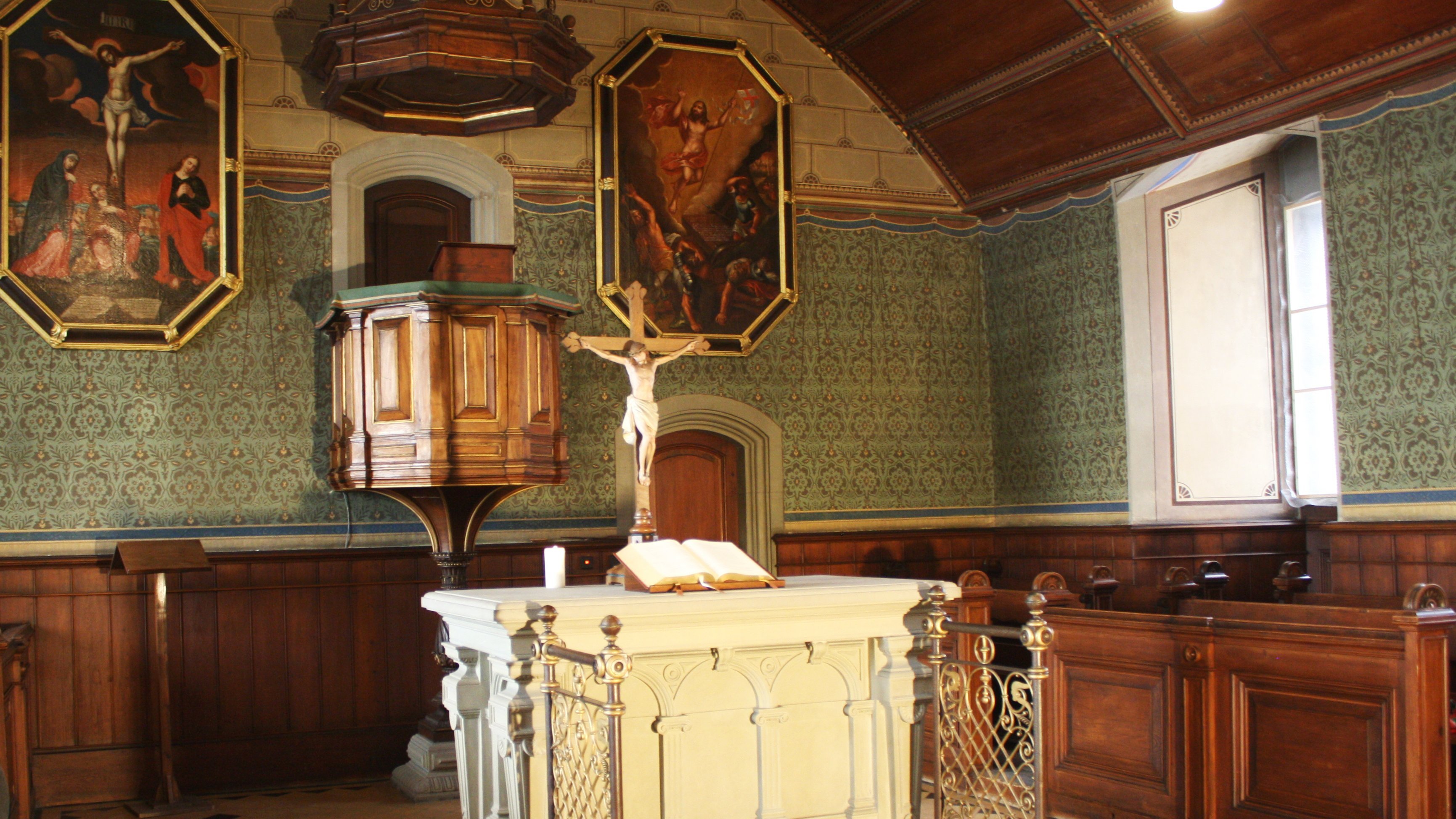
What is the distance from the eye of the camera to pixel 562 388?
9.12m

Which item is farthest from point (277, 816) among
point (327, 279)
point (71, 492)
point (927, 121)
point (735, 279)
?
point (927, 121)

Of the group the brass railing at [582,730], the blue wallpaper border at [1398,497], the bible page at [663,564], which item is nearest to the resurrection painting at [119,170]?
the bible page at [663,564]

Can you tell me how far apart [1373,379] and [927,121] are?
3.98 metres

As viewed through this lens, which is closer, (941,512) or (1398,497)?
(1398,497)

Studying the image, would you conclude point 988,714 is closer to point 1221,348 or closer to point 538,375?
point 538,375

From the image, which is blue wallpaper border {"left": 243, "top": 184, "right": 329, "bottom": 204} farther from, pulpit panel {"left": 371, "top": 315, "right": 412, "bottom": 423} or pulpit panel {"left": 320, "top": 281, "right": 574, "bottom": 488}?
pulpit panel {"left": 371, "top": 315, "right": 412, "bottom": 423}

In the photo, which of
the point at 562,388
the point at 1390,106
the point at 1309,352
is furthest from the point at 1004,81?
the point at 562,388

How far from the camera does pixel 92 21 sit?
8.20 m

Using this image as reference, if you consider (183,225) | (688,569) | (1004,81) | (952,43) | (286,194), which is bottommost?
(688,569)

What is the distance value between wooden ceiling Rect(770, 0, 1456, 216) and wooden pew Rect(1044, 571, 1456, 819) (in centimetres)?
337

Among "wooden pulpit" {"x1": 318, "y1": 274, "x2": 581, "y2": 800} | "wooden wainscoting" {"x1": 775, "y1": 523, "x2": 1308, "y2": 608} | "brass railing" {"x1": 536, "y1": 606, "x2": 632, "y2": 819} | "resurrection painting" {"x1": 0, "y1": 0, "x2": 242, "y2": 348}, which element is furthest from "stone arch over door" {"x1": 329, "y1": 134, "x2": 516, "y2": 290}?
"brass railing" {"x1": 536, "y1": 606, "x2": 632, "y2": 819}

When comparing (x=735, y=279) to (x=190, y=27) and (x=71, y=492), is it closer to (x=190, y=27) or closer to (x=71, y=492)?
(x=190, y=27)

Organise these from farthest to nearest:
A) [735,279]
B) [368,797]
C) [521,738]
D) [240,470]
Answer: [735,279]
[240,470]
[368,797]
[521,738]

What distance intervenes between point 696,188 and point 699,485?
7.30ft
